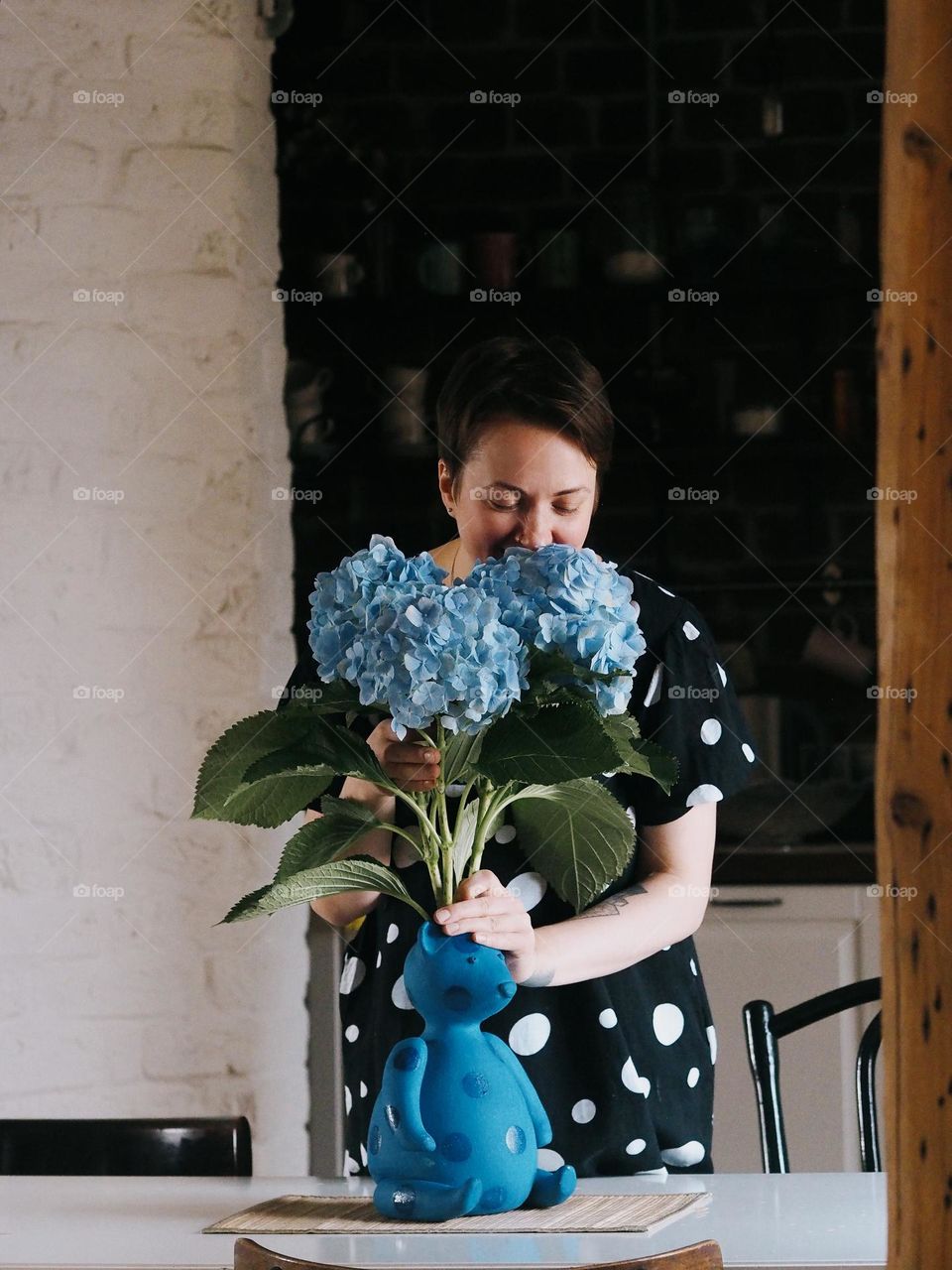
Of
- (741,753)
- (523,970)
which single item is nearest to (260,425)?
(741,753)

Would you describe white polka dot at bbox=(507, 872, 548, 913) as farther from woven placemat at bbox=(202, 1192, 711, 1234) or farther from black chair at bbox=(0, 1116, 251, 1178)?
black chair at bbox=(0, 1116, 251, 1178)

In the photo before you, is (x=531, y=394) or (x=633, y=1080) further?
(x=531, y=394)

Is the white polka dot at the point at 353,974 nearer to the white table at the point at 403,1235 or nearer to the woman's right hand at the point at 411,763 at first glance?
the white table at the point at 403,1235

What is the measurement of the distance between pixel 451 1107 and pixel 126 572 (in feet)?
5.12

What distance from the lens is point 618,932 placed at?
3.91 ft

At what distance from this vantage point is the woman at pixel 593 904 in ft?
4.00

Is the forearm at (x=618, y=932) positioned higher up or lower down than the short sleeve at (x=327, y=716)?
lower down

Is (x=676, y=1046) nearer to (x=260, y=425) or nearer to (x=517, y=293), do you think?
(x=260, y=425)

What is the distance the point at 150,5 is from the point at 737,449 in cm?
145

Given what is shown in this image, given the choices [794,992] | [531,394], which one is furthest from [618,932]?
[794,992]

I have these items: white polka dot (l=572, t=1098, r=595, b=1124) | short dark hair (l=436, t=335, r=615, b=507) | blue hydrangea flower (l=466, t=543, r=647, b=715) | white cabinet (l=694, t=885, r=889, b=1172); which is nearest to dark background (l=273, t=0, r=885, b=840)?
white cabinet (l=694, t=885, r=889, b=1172)

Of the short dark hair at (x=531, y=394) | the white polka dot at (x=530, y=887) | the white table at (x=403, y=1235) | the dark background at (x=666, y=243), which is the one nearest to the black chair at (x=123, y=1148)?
the white table at (x=403, y=1235)

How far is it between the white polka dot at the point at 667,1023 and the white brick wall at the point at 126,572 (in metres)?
1.27

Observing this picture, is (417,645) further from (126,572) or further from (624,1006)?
(126,572)
